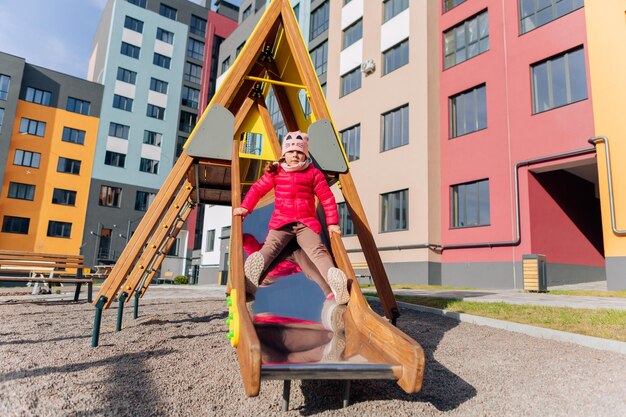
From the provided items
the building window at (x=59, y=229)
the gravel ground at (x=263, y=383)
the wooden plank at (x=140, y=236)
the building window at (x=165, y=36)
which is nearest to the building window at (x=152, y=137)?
the building window at (x=165, y=36)

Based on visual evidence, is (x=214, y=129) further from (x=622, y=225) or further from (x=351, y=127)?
(x=351, y=127)

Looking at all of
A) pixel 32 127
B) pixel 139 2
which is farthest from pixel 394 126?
pixel 139 2

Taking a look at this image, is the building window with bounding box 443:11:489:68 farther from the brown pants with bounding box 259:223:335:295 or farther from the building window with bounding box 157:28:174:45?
the building window with bounding box 157:28:174:45

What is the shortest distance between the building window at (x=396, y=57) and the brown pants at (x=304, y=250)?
1686 cm

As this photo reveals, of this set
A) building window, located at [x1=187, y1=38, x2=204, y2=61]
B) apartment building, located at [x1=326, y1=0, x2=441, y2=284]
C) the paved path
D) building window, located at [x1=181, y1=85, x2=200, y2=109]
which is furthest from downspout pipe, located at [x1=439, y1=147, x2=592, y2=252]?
building window, located at [x1=187, y1=38, x2=204, y2=61]

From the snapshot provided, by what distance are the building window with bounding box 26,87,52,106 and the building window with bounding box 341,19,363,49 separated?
2944 centimetres

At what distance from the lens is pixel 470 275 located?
15516mm

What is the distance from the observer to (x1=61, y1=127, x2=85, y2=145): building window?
3666 centimetres

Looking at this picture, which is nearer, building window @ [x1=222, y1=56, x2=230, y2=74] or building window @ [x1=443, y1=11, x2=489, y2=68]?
building window @ [x1=443, y1=11, x2=489, y2=68]

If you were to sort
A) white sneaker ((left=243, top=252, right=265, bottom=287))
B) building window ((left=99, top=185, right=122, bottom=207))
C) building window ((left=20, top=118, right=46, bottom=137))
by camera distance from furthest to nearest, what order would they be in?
building window ((left=99, top=185, right=122, bottom=207)), building window ((left=20, top=118, right=46, bottom=137)), white sneaker ((left=243, top=252, right=265, bottom=287))

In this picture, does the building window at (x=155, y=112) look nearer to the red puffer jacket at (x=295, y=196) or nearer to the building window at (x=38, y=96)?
the building window at (x=38, y=96)

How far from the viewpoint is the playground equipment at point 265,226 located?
8.43ft

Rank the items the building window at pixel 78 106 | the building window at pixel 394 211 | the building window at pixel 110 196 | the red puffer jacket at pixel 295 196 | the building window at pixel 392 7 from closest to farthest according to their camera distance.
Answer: the red puffer jacket at pixel 295 196 → the building window at pixel 394 211 → the building window at pixel 392 7 → the building window at pixel 78 106 → the building window at pixel 110 196

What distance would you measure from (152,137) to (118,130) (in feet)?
10.4
